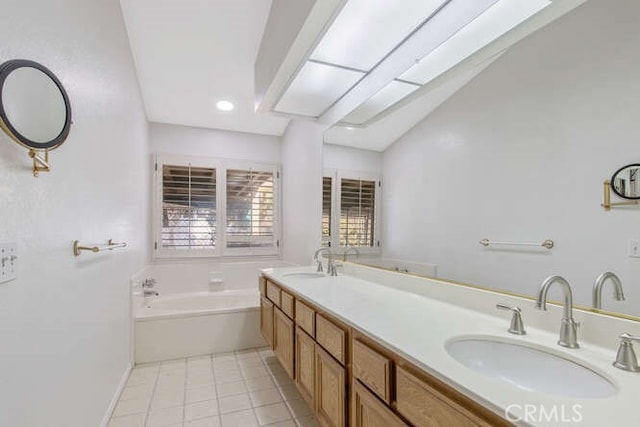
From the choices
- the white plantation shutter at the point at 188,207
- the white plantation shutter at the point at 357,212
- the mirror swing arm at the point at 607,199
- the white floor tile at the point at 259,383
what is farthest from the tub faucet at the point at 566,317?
the white plantation shutter at the point at 188,207

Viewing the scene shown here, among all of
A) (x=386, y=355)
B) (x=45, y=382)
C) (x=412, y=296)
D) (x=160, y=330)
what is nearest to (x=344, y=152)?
(x=412, y=296)

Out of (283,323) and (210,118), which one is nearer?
(283,323)

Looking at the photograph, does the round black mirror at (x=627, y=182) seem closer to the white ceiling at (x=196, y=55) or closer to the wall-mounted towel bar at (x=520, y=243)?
the wall-mounted towel bar at (x=520, y=243)

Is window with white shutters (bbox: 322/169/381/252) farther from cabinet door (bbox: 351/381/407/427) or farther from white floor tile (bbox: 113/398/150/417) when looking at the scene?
white floor tile (bbox: 113/398/150/417)

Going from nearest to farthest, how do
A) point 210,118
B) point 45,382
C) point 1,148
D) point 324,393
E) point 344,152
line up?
point 1,148 → point 45,382 → point 324,393 → point 344,152 → point 210,118

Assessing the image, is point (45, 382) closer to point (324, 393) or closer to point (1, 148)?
point (1, 148)

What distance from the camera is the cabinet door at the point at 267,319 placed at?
99.5 inches

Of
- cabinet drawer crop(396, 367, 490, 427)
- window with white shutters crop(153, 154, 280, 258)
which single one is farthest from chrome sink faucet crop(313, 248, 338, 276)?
cabinet drawer crop(396, 367, 490, 427)

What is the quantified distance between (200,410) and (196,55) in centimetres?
274

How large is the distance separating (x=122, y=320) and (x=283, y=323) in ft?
3.96

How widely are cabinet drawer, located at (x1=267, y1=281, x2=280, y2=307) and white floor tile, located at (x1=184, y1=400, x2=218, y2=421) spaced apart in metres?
0.75

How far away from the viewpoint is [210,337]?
113 inches

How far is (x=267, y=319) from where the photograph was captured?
8.64 feet

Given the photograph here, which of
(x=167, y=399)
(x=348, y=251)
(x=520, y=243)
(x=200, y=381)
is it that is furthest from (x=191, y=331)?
(x=520, y=243)
